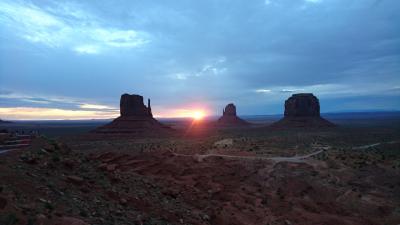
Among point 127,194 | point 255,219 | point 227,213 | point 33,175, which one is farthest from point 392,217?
point 33,175

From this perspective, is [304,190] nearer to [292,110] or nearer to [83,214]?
[83,214]

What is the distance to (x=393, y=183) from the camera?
88.9ft

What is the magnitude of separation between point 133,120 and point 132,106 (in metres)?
4.25

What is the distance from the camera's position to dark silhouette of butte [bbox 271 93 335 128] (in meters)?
98.3

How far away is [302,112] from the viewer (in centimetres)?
10206

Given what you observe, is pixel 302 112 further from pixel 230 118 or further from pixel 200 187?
pixel 200 187

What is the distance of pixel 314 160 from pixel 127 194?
22736 millimetres

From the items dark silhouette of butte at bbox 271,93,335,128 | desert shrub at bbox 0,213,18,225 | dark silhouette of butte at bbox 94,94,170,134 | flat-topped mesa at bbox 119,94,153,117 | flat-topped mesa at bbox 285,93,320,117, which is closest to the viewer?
desert shrub at bbox 0,213,18,225

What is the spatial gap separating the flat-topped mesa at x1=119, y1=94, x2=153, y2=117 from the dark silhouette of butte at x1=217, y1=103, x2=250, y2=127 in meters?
54.9

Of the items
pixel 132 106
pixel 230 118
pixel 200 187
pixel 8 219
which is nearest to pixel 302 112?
pixel 230 118

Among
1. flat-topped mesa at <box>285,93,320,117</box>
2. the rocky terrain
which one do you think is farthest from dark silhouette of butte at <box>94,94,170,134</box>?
the rocky terrain

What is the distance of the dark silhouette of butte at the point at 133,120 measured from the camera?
80.8 m

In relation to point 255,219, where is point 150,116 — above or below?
above

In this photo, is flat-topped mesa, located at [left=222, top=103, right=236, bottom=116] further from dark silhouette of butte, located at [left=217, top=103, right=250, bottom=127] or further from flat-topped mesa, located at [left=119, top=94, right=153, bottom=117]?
flat-topped mesa, located at [left=119, top=94, right=153, bottom=117]
